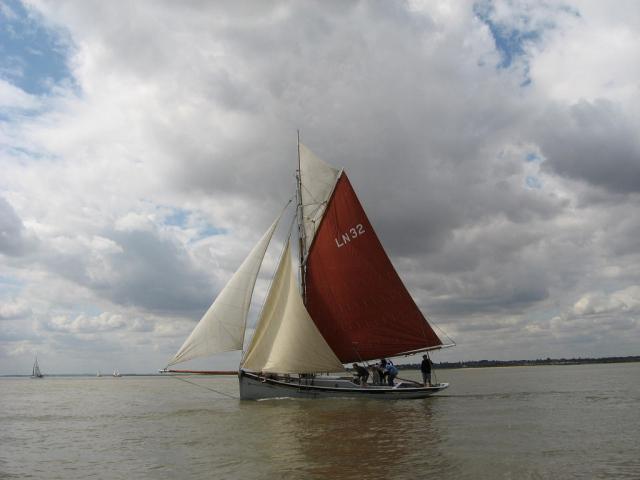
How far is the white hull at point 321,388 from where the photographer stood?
38312 millimetres

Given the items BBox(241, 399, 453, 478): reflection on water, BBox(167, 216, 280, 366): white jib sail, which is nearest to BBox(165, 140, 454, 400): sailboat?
BBox(167, 216, 280, 366): white jib sail

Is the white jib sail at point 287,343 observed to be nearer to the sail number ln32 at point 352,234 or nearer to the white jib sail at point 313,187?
the sail number ln32 at point 352,234

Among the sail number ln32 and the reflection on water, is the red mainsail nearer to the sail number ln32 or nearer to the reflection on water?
the sail number ln32

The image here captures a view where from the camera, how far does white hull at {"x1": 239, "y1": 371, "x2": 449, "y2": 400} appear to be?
38.3 metres

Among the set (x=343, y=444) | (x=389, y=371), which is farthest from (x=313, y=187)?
(x=343, y=444)

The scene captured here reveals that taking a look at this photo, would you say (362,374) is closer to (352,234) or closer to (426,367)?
(426,367)

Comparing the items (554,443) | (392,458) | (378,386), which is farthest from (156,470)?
(378,386)

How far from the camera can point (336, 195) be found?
41.9m

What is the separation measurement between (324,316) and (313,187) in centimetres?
993

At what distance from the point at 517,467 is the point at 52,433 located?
24.7 meters

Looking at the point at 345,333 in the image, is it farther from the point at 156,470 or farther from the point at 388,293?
the point at 156,470

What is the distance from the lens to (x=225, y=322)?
37.3m

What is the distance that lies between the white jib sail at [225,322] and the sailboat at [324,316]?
7cm

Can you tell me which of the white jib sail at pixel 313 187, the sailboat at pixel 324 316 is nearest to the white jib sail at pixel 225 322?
the sailboat at pixel 324 316
